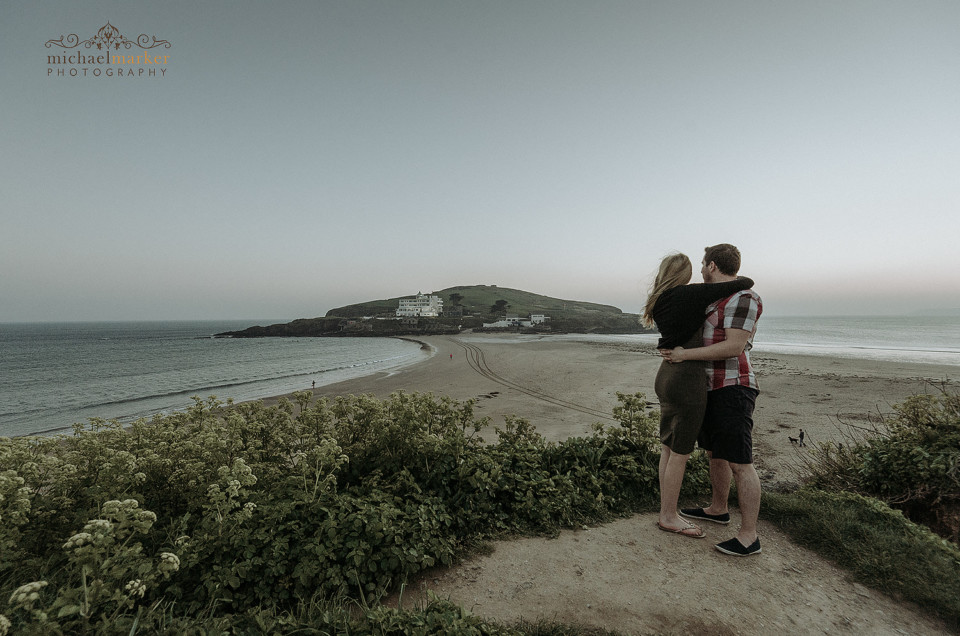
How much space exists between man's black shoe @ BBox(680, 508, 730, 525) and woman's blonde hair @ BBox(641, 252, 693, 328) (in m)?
2.10

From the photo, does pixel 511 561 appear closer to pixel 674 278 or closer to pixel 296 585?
pixel 296 585

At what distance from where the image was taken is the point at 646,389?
16641mm

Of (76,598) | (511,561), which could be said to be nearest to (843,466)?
(511,561)

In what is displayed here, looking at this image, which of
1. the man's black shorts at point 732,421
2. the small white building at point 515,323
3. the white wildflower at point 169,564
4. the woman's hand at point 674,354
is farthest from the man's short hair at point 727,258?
the small white building at point 515,323

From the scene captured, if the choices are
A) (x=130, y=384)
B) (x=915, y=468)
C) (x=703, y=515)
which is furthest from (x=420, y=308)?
(x=915, y=468)

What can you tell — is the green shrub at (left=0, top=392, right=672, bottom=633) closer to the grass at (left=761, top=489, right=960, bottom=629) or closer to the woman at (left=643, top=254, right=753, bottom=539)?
the woman at (left=643, top=254, right=753, bottom=539)

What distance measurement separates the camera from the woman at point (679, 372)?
11.1ft

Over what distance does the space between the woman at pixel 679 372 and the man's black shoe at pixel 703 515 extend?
0.29 m

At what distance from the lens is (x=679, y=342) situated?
3484mm

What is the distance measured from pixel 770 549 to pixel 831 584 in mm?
470

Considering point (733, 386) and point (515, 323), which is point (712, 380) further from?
point (515, 323)

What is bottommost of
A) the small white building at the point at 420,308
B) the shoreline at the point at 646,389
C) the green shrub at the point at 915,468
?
the shoreline at the point at 646,389

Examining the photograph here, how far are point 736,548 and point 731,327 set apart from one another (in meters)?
1.97

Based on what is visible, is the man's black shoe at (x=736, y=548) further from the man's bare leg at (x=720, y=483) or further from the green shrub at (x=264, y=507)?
the green shrub at (x=264, y=507)
